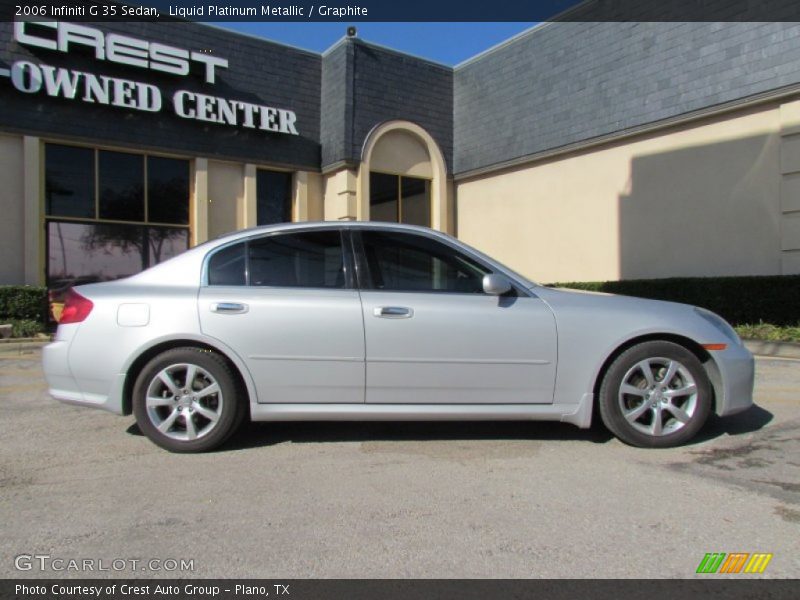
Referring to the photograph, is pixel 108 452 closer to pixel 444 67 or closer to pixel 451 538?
pixel 451 538

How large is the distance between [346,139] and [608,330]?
414 inches

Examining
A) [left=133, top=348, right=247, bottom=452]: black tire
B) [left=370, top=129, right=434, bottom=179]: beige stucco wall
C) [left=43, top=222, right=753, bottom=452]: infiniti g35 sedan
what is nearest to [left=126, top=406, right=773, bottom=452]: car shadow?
[left=133, top=348, right=247, bottom=452]: black tire

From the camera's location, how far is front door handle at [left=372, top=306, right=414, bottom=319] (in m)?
4.20

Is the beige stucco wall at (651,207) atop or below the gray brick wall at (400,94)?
below

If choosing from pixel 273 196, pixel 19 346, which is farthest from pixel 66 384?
pixel 273 196

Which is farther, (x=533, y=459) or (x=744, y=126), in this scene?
(x=744, y=126)

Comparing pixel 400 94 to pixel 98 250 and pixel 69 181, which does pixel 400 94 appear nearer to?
pixel 69 181

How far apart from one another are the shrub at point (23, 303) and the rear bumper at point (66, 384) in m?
7.52

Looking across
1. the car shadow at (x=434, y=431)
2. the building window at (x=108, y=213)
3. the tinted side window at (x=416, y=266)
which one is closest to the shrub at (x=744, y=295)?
the car shadow at (x=434, y=431)

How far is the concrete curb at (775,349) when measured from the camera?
8.40m

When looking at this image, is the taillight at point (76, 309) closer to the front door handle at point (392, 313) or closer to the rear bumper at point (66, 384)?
the rear bumper at point (66, 384)

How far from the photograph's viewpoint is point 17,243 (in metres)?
11.3

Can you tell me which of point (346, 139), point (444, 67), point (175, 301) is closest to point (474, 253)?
point (175, 301)
